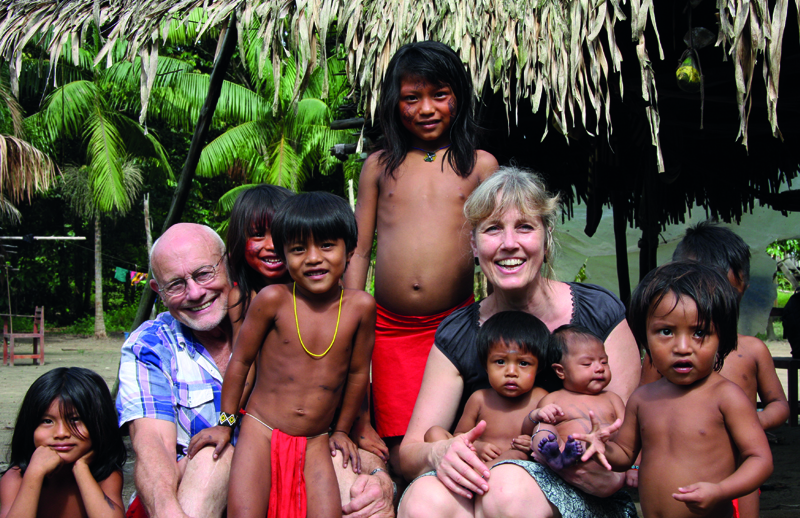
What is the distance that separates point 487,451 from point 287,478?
72 centimetres

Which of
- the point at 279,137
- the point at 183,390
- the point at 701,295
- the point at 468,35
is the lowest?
the point at 183,390

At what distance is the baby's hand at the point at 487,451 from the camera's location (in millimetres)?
2113

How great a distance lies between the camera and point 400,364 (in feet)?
9.36

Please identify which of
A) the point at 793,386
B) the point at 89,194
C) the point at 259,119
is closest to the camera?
the point at 793,386

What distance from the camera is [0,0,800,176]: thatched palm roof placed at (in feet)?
11.1

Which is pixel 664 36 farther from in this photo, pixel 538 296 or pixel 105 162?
pixel 105 162

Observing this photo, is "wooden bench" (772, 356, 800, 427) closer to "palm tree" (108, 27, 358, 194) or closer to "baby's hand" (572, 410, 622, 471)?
"baby's hand" (572, 410, 622, 471)

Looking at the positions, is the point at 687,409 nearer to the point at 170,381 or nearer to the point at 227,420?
the point at 227,420

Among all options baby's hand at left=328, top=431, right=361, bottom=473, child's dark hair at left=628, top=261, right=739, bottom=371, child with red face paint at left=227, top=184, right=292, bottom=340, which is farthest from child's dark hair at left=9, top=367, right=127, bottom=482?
child's dark hair at left=628, top=261, right=739, bottom=371

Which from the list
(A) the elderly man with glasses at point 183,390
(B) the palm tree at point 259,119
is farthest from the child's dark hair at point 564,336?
(B) the palm tree at point 259,119

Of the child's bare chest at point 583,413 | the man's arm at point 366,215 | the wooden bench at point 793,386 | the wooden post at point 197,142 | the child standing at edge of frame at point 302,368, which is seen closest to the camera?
the child's bare chest at point 583,413

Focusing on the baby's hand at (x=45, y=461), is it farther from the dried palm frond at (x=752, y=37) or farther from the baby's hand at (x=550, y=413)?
the dried palm frond at (x=752, y=37)

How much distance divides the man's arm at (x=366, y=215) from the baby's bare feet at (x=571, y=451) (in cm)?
130

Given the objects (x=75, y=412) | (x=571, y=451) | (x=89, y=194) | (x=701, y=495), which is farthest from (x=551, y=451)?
(x=89, y=194)
